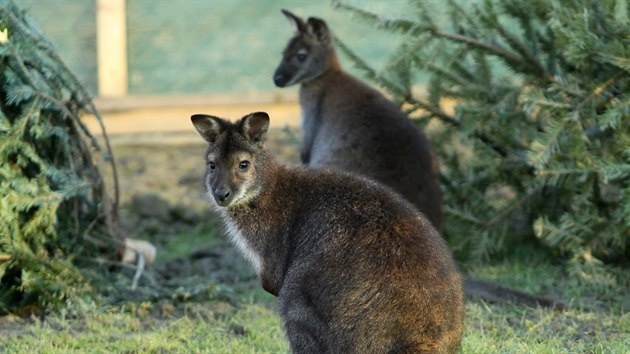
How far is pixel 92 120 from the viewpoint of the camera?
9977 millimetres

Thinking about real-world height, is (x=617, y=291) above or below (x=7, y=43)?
below

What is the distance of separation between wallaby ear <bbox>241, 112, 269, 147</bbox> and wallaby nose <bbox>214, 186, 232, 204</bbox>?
326 mm

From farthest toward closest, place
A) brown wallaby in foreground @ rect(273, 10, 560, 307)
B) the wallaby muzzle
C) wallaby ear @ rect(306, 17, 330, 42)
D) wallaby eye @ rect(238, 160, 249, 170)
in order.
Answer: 1. wallaby ear @ rect(306, 17, 330, 42)
2. the wallaby muzzle
3. brown wallaby in foreground @ rect(273, 10, 560, 307)
4. wallaby eye @ rect(238, 160, 249, 170)

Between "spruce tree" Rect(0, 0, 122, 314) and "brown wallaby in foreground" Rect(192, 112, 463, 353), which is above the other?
"brown wallaby in foreground" Rect(192, 112, 463, 353)

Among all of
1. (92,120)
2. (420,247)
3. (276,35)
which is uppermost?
(420,247)

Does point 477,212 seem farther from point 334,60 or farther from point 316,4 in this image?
point 316,4

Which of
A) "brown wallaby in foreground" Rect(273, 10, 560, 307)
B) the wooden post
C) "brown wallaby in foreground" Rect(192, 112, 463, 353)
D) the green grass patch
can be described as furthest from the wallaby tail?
the wooden post

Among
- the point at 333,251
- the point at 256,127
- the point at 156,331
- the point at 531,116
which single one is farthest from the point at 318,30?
the point at 333,251

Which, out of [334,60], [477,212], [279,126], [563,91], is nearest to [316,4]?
[279,126]

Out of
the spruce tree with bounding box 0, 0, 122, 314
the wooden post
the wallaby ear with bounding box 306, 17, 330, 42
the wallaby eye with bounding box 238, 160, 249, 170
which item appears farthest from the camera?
the wooden post

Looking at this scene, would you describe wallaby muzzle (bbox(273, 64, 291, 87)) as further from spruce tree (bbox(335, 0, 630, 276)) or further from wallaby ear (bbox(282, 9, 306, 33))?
spruce tree (bbox(335, 0, 630, 276))

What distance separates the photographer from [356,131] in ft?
22.5

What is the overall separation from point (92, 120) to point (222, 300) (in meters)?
4.34

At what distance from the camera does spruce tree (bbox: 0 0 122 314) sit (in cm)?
567
